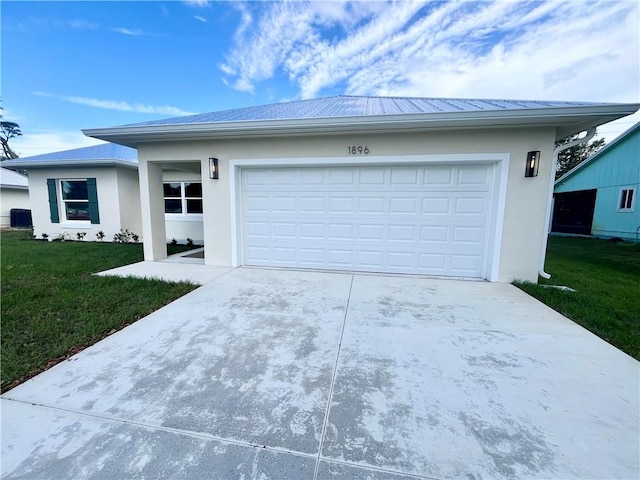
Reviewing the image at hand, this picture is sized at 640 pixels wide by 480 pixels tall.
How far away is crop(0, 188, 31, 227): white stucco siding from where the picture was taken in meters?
16.4

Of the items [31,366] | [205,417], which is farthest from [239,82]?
[205,417]

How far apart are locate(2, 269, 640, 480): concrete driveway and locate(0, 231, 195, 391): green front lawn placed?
302 mm

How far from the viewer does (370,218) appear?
5.61m

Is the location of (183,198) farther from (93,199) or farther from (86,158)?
(86,158)

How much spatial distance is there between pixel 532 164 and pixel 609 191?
1361cm

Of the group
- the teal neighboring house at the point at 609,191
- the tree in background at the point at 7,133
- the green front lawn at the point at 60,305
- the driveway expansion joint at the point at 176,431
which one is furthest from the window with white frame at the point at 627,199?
the tree in background at the point at 7,133

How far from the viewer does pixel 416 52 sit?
8.09 m

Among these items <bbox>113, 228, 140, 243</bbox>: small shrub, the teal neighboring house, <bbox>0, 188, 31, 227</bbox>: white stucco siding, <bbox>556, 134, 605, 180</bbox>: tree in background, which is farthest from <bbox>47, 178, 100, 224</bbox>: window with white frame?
<bbox>556, 134, 605, 180</bbox>: tree in background

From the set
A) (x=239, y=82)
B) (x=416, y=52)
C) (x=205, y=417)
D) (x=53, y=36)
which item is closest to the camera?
(x=205, y=417)

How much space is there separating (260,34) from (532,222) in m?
8.85

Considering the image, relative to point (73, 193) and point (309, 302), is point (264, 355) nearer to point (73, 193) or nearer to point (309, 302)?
point (309, 302)

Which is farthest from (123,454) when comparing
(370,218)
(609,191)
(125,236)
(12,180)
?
(12,180)

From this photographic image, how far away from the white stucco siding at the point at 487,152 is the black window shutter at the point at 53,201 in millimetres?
7981

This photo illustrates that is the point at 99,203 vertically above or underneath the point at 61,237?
above
